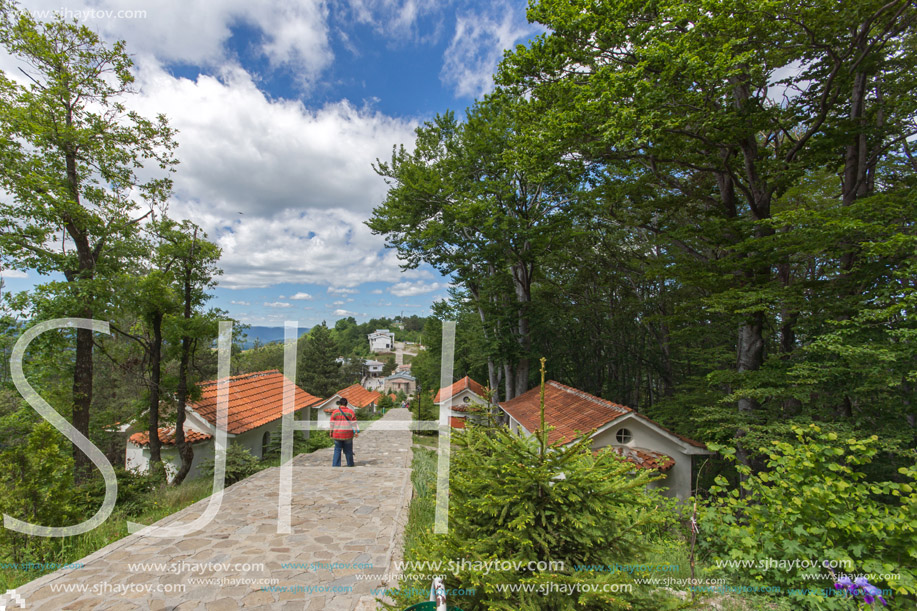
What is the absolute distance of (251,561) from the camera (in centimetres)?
413

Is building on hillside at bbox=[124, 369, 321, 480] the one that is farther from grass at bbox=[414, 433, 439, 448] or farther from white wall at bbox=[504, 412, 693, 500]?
white wall at bbox=[504, 412, 693, 500]

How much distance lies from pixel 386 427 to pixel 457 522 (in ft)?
56.0

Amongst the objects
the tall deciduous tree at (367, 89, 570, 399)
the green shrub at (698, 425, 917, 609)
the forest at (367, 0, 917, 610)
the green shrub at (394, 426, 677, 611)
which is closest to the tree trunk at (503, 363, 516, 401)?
the tall deciduous tree at (367, 89, 570, 399)

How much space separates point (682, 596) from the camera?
11.0 ft

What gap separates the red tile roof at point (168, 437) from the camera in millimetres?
11039

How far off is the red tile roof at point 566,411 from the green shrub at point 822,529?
166 inches

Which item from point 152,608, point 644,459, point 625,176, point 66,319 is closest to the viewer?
point 152,608

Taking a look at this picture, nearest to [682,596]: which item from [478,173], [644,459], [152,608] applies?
[152,608]

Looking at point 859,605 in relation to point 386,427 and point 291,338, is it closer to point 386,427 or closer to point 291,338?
point 291,338

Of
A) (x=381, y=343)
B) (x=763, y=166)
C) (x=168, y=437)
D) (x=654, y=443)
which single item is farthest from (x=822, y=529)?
(x=381, y=343)

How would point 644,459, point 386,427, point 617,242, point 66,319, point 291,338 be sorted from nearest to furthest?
point 291,338, point 66,319, point 644,459, point 617,242, point 386,427

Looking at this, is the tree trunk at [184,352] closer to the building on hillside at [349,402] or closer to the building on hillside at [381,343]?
the building on hillside at [349,402]

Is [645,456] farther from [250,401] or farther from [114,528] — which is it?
[250,401]

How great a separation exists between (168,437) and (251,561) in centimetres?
983
